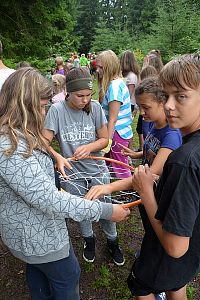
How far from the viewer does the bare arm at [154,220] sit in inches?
52.7

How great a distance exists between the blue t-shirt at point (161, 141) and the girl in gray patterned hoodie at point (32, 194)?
63 centimetres

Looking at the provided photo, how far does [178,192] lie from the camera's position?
1.27m

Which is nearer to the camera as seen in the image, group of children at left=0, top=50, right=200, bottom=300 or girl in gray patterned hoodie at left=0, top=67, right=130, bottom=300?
group of children at left=0, top=50, right=200, bottom=300

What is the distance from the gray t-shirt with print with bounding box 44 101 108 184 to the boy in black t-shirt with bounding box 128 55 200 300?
44.6 inches

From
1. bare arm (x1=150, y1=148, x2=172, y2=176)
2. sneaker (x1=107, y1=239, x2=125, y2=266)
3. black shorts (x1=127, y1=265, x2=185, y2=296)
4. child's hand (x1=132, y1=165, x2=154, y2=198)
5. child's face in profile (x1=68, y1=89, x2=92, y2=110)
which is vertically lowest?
sneaker (x1=107, y1=239, x2=125, y2=266)

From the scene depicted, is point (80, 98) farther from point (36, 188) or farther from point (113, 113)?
point (36, 188)

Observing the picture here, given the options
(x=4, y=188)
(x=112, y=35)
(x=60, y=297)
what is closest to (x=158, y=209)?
(x=4, y=188)

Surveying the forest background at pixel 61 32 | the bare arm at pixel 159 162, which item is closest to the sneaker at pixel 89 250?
the bare arm at pixel 159 162

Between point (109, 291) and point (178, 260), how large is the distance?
132cm

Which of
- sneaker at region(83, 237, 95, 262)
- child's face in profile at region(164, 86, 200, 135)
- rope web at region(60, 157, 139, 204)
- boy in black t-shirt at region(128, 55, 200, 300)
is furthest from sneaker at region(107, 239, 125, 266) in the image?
child's face in profile at region(164, 86, 200, 135)

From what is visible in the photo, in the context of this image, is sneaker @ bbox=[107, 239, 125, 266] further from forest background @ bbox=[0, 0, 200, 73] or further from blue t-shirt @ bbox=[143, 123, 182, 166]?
forest background @ bbox=[0, 0, 200, 73]

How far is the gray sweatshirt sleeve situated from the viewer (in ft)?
4.86

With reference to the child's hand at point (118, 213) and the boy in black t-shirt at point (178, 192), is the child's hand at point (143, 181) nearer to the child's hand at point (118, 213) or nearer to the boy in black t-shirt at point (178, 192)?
the boy in black t-shirt at point (178, 192)

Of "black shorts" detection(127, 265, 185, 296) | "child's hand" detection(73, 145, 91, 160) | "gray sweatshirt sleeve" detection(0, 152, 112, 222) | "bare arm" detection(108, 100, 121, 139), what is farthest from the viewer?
"bare arm" detection(108, 100, 121, 139)
